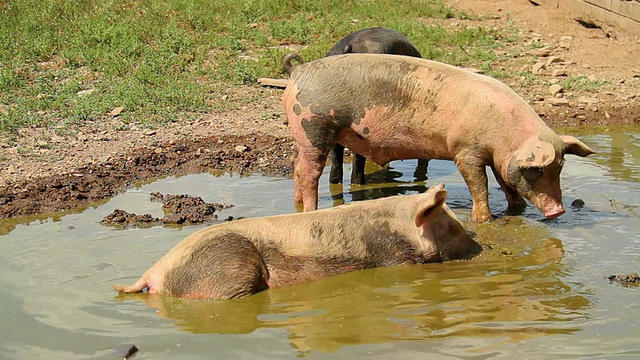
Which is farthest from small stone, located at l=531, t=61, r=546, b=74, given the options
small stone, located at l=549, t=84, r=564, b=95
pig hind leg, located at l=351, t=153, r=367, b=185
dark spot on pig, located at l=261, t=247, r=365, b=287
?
dark spot on pig, located at l=261, t=247, r=365, b=287

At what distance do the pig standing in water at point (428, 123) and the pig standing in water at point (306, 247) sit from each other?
3.01 ft

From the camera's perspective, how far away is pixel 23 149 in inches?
386

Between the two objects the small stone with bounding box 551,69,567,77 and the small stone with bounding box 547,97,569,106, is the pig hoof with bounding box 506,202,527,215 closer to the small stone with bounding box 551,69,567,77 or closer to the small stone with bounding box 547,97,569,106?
the small stone with bounding box 547,97,569,106

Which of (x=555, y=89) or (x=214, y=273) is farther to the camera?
(x=555, y=89)

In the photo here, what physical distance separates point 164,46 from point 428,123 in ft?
21.6

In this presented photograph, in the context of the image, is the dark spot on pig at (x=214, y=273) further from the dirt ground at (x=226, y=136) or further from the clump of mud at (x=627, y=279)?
the dirt ground at (x=226, y=136)

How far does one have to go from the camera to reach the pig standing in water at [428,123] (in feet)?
24.2

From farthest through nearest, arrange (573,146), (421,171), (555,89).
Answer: (555,89)
(421,171)
(573,146)

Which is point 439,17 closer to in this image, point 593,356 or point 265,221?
point 265,221

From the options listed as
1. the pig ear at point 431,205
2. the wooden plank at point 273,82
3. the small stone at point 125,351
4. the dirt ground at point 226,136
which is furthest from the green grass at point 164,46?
the small stone at point 125,351

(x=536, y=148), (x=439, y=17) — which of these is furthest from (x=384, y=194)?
(x=439, y=17)

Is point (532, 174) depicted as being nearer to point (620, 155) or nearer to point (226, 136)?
point (620, 155)

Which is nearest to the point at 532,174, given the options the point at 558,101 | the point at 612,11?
the point at 558,101

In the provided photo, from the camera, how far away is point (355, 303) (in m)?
5.93
